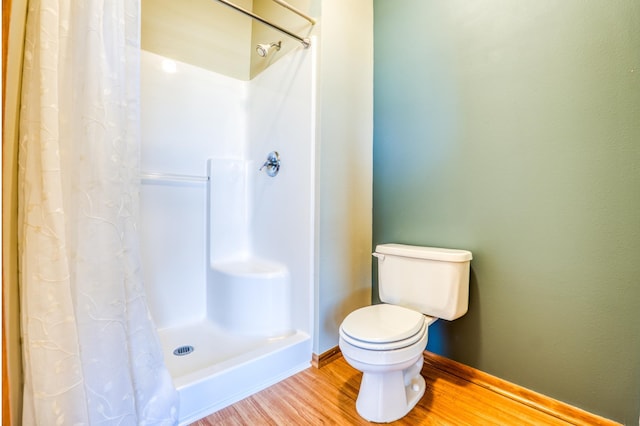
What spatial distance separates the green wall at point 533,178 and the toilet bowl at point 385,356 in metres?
0.43

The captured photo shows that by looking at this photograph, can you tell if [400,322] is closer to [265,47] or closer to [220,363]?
[220,363]

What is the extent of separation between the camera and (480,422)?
1.16m

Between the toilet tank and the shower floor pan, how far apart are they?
1.91ft

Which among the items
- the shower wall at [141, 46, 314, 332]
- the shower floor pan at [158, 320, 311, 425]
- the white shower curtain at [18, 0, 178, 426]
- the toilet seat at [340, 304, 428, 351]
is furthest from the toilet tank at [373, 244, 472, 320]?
the white shower curtain at [18, 0, 178, 426]

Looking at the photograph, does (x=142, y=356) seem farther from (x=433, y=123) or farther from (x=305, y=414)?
(x=433, y=123)

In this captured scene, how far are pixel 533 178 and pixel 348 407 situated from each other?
4.31 feet

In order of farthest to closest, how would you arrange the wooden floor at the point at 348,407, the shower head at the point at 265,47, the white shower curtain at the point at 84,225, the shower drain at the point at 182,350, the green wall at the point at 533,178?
the shower head at the point at 265,47 → the shower drain at the point at 182,350 → the wooden floor at the point at 348,407 → the green wall at the point at 533,178 → the white shower curtain at the point at 84,225

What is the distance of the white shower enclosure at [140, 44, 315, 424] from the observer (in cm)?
162

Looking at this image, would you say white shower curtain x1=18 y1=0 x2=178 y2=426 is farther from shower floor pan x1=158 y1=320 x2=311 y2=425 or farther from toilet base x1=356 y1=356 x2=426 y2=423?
toilet base x1=356 y1=356 x2=426 y2=423

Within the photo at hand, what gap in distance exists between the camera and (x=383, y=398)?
1.17m

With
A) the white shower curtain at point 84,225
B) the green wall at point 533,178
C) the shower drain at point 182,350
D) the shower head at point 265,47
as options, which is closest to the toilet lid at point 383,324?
the green wall at point 533,178

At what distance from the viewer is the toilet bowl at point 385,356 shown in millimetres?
1100

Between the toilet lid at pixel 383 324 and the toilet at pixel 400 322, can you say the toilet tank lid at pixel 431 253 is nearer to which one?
the toilet at pixel 400 322

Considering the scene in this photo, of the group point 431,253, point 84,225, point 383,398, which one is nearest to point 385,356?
point 383,398
